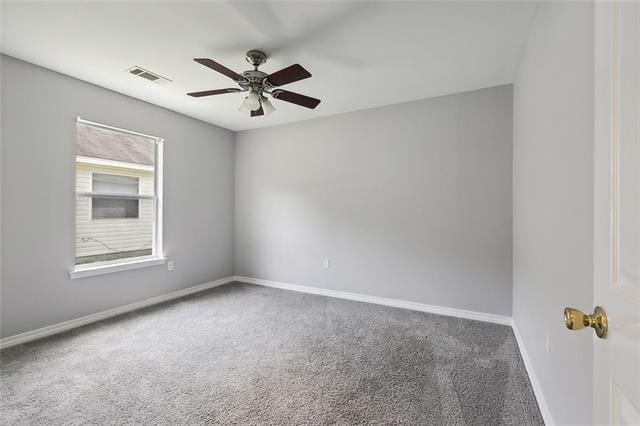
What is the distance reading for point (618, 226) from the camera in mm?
605

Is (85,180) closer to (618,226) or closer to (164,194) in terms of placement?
(164,194)

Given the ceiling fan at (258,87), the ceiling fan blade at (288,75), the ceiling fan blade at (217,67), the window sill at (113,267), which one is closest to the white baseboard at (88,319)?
the window sill at (113,267)

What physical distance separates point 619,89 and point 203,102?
3.88m

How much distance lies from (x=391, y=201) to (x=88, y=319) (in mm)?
3733

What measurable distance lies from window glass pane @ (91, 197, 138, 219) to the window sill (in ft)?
1.88

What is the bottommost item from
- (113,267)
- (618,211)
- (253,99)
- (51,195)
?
(113,267)

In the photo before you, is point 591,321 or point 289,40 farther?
point 289,40

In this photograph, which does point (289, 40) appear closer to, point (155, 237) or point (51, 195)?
point (51, 195)

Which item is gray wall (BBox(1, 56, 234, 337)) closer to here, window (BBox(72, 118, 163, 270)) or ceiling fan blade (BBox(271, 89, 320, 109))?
window (BBox(72, 118, 163, 270))

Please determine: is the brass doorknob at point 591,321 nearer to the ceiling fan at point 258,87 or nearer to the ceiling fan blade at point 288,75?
the ceiling fan blade at point 288,75

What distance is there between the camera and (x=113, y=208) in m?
3.45

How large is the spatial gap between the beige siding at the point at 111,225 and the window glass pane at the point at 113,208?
0.16 ft

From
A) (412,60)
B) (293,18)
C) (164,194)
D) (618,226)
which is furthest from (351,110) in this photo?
(618,226)

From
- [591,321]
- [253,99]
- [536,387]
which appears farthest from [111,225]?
[536,387]
